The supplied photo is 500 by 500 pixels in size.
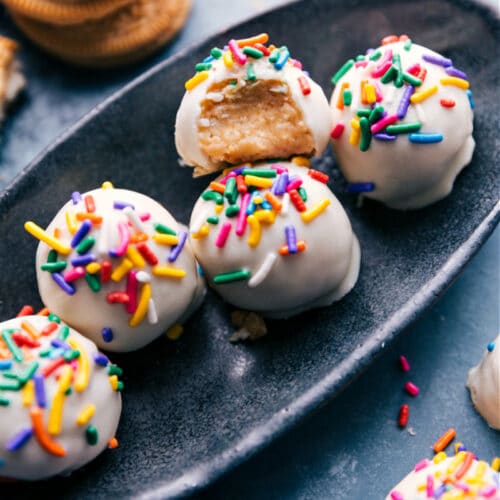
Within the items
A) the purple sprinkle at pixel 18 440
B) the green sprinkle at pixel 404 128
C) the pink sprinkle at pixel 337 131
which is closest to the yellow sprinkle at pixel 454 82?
the green sprinkle at pixel 404 128

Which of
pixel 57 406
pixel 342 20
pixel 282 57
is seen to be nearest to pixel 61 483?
pixel 57 406

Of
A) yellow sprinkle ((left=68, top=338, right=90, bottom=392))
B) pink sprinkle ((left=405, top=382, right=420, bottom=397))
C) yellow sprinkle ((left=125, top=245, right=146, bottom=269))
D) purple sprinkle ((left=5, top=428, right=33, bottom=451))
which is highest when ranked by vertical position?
yellow sprinkle ((left=125, top=245, right=146, bottom=269))

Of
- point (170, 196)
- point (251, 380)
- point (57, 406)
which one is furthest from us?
point (170, 196)

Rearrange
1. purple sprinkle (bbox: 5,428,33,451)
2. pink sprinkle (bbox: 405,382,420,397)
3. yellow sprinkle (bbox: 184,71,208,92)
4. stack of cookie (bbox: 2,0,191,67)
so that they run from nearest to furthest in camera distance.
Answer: purple sprinkle (bbox: 5,428,33,451)
yellow sprinkle (bbox: 184,71,208,92)
pink sprinkle (bbox: 405,382,420,397)
stack of cookie (bbox: 2,0,191,67)

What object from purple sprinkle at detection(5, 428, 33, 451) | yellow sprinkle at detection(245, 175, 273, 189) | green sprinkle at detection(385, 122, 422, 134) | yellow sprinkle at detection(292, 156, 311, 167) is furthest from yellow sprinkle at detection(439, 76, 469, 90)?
purple sprinkle at detection(5, 428, 33, 451)

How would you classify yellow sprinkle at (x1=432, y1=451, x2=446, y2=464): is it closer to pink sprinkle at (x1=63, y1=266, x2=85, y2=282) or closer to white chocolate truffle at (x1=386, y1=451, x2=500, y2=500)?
white chocolate truffle at (x1=386, y1=451, x2=500, y2=500)

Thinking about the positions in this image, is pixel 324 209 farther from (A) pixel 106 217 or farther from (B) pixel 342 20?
(B) pixel 342 20
